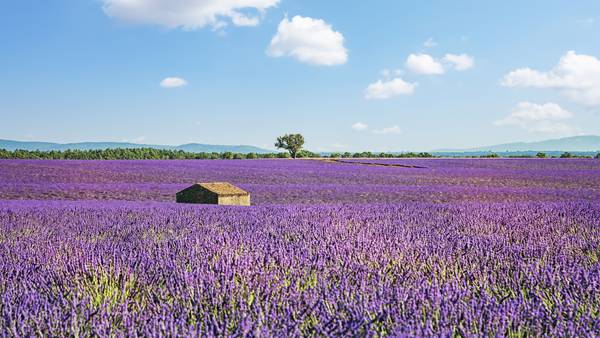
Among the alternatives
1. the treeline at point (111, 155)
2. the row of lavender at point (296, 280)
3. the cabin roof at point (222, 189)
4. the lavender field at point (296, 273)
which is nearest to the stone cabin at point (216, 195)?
the cabin roof at point (222, 189)

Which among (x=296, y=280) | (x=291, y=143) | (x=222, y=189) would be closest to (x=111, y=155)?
(x=291, y=143)

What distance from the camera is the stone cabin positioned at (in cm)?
771

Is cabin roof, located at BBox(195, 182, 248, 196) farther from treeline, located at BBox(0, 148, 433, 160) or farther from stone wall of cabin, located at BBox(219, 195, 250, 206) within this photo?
treeline, located at BBox(0, 148, 433, 160)

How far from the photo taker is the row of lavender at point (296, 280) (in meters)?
1.54

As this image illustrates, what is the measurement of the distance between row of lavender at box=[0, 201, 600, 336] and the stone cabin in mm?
3429

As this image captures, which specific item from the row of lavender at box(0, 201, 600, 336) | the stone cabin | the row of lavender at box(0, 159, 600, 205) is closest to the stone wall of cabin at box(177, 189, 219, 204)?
the stone cabin

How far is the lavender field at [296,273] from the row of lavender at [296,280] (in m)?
0.01

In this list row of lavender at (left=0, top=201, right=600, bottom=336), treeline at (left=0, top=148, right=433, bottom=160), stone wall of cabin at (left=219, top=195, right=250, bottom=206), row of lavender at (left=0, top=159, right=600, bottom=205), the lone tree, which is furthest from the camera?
the lone tree

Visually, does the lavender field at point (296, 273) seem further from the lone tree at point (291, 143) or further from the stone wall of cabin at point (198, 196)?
the lone tree at point (291, 143)

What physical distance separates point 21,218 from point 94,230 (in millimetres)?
1008

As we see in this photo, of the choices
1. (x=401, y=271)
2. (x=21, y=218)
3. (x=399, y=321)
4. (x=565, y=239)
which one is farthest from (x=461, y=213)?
(x=21, y=218)

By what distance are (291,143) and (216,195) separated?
117 feet

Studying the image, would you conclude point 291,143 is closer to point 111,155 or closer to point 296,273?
point 111,155

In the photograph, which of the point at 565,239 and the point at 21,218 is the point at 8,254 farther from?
the point at 565,239
